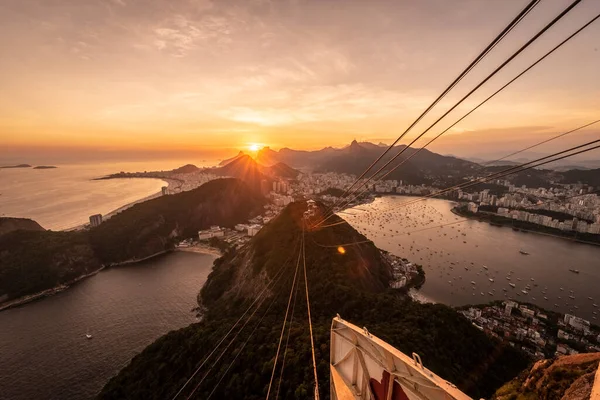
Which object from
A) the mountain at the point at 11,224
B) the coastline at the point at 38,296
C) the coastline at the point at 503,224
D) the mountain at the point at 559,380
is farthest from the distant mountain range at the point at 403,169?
the coastline at the point at 38,296

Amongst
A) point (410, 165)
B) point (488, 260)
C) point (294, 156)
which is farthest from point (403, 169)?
point (294, 156)

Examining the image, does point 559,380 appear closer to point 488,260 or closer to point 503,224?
point 488,260

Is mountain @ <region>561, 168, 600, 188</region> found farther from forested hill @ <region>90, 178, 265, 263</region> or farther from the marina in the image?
forested hill @ <region>90, 178, 265, 263</region>

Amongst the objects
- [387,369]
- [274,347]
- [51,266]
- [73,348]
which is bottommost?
[73,348]

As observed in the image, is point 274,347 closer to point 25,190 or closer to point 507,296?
point 507,296

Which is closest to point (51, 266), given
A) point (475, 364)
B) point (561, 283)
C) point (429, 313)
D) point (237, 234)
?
point (237, 234)

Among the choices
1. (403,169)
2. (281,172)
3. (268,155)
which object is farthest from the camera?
(268,155)
